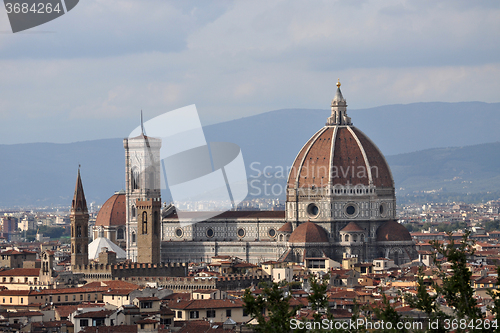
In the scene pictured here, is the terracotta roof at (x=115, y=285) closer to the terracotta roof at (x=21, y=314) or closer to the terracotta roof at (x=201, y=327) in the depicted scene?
the terracotta roof at (x=21, y=314)

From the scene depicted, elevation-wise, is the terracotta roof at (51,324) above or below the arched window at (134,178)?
below

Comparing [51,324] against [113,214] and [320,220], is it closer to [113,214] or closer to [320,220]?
[320,220]

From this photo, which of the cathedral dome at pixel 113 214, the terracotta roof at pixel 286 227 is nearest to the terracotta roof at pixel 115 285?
the terracotta roof at pixel 286 227

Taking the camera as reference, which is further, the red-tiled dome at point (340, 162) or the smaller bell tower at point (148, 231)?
the red-tiled dome at point (340, 162)

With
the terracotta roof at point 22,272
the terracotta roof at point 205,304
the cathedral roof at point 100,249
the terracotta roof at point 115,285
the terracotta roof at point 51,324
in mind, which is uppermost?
the cathedral roof at point 100,249

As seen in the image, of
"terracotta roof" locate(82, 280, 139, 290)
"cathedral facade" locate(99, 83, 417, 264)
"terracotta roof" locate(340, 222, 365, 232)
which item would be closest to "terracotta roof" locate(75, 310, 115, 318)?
"terracotta roof" locate(82, 280, 139, 290)

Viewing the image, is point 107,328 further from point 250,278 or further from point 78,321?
point 250,278

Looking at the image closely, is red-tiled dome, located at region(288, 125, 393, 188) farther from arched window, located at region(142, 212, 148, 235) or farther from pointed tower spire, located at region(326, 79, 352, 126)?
arched window, located at region(142, 212, 148, 235)

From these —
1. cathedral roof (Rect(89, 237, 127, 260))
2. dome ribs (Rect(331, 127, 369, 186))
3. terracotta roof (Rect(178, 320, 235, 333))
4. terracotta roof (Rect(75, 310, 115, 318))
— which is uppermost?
dome ribs (Rect(331, 127, 369, 186))
